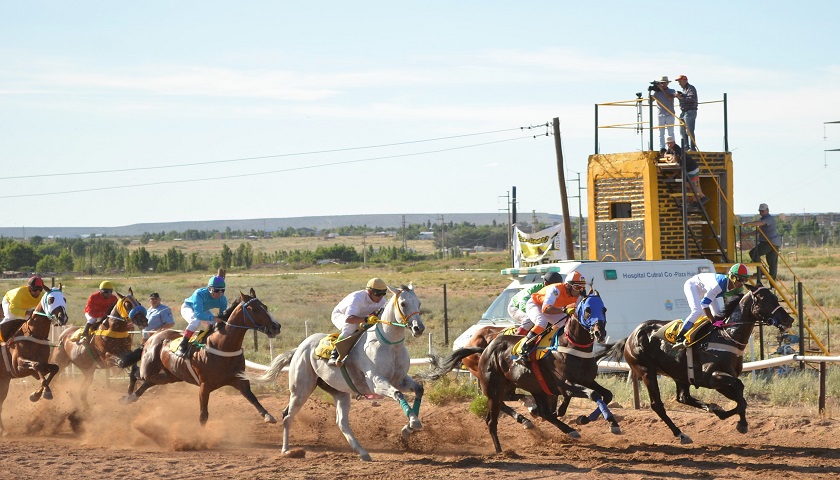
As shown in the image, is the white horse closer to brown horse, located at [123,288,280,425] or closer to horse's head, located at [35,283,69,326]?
brown horse, located at [123,288,280,425]

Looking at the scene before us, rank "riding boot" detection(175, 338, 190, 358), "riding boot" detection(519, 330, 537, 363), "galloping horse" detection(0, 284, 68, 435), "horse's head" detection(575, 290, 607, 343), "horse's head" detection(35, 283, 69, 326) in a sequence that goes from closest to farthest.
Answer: "horse's head" detection(575, 290, 607, 343) < "riding boot" detection(519, 330, 537, 363) < "riding boot" detection(175, 338, 190, 358) < "horse's head" detection(35, 283, 69, 326) < "galloping horse" detection(0, 284, 68, 435)

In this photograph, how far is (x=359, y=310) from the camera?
13.4m

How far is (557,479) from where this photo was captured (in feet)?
37.3

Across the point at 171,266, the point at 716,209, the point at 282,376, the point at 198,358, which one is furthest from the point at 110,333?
the point at 171,266

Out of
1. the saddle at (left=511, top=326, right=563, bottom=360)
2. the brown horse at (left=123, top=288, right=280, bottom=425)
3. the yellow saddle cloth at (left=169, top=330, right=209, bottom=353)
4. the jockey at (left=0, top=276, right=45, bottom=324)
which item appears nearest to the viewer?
the saddle at (left=511, top=326, right=563, bottom=360)

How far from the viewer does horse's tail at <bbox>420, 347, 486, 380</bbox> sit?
1442 cm

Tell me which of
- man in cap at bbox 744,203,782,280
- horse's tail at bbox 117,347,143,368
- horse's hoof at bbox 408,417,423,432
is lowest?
horse's hoof at bbox 408,417,423,432

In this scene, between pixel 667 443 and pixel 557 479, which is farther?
pixel 667 443

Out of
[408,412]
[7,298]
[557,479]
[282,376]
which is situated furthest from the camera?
[282,376]

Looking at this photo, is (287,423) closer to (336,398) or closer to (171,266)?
(336,398)

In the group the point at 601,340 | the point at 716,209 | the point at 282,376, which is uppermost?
the point at 716,209

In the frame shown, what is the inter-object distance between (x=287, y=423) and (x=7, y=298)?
20.5 ft

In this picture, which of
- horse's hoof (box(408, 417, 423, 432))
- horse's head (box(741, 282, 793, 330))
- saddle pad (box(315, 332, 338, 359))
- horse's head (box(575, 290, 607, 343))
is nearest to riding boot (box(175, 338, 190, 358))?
saddle pad (box(315, 332, 338, 359))

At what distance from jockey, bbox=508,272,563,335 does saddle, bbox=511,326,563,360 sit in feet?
3.32
